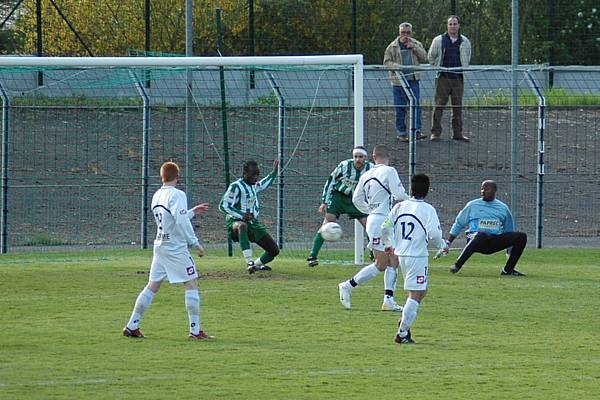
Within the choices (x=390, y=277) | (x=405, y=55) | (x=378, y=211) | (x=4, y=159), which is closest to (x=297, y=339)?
(x=390, y=277)

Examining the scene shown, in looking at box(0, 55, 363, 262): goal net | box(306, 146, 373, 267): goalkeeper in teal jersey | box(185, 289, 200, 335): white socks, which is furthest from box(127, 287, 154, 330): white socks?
box(0, 55, 363, 262): goal net

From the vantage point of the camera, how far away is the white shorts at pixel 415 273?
1224 cm

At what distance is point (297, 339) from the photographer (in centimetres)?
1249

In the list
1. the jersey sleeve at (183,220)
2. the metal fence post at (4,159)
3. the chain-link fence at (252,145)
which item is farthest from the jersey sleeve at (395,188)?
the chain-link fence at (252,145)

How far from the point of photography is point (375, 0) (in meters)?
30.1

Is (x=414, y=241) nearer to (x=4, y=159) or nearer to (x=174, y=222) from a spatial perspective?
(x=174, y=222)

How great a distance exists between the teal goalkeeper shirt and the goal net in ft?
16.2

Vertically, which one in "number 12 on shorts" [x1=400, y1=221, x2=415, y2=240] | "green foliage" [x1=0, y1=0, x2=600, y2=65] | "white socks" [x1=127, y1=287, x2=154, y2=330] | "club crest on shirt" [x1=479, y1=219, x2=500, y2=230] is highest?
"green foliage" [x1=0, y1=0, x2=600, y2=65]

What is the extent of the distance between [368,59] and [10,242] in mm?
10043

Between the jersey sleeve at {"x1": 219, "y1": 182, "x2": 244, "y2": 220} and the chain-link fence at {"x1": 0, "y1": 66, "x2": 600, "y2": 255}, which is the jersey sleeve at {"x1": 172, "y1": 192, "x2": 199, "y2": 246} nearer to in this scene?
the jersey sleeve at {"x1": 219, "y1": 182, "x2": 244, "y2": 220}

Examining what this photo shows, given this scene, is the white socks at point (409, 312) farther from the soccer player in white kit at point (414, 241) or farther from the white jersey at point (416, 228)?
the white jersey at point (416, 228)

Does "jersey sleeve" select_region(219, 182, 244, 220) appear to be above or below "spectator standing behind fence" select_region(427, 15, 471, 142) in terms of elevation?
below

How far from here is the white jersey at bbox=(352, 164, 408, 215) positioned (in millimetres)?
14961

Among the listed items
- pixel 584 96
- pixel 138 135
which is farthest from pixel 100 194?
pixel 584 96
